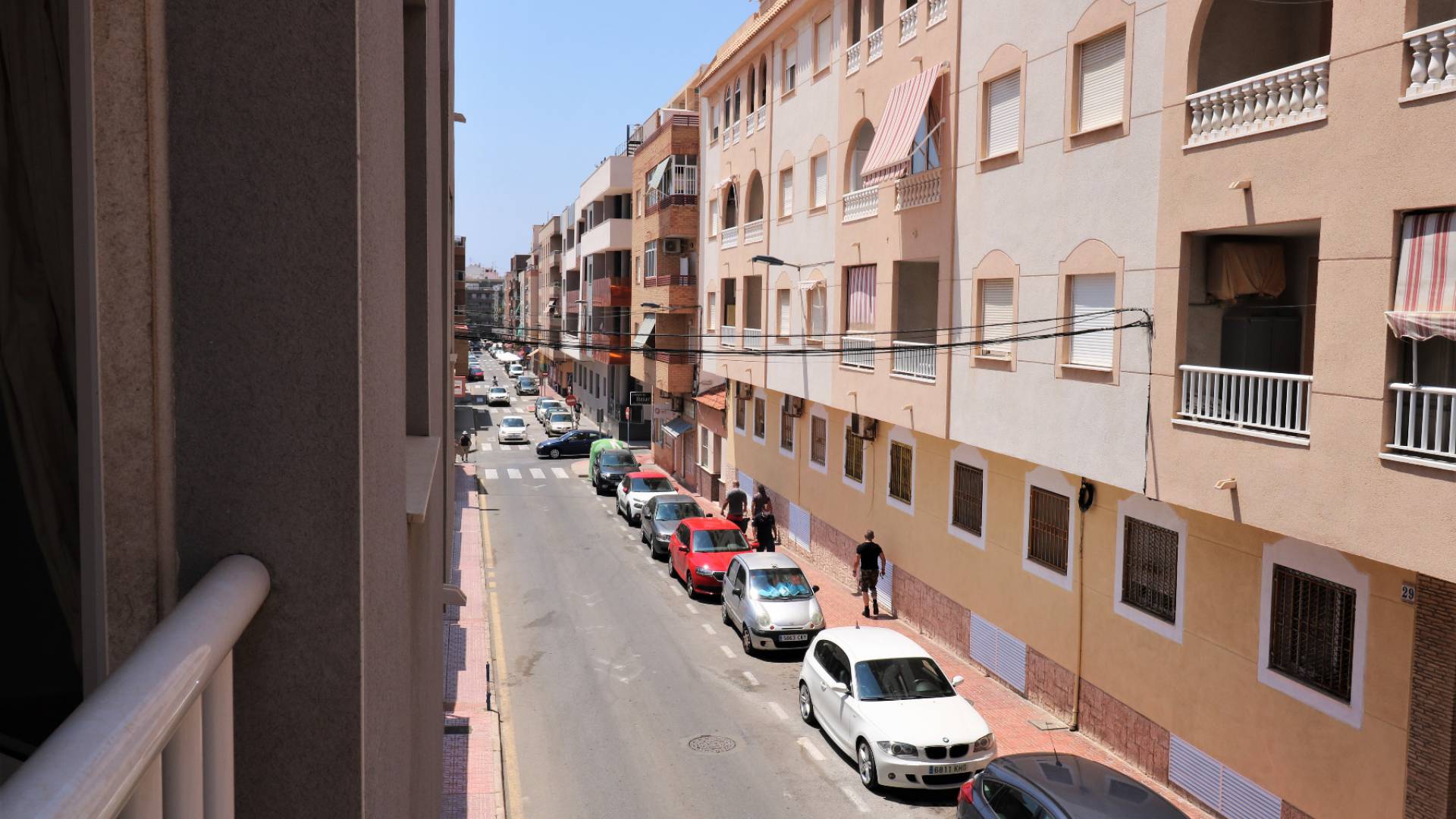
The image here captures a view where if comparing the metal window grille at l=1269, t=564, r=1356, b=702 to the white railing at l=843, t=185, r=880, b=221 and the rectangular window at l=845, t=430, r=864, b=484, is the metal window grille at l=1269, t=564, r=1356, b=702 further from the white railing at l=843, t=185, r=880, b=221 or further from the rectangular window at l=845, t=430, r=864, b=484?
the rectangular window at l=845, t=430, r=864, b=484

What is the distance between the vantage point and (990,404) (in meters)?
16.9

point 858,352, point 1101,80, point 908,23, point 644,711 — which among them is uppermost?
point 908,23

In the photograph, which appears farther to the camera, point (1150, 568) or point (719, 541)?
point (719, 541)

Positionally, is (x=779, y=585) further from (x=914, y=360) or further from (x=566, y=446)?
(x=566, y=446)

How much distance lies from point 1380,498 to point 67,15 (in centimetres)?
1054

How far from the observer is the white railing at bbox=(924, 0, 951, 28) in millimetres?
18203

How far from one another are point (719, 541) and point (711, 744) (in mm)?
9605

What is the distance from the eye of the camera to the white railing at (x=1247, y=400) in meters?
11.0

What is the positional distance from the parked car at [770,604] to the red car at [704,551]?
2115 mm

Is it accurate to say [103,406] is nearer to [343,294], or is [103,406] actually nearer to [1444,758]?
[343,294]

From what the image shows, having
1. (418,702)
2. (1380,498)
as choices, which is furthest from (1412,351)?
(418,702)

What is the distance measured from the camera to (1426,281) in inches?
370

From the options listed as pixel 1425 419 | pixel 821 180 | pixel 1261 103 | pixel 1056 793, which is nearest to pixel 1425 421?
pixel 1425 419

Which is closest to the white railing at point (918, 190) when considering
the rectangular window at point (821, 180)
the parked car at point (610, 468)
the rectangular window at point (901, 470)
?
the rectangular window at point (821, 180)
